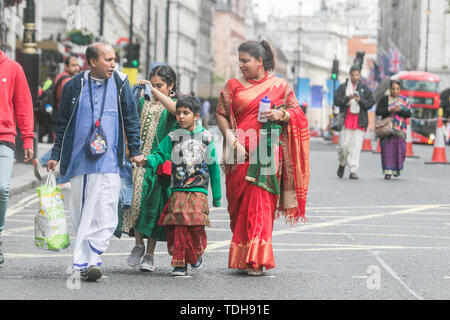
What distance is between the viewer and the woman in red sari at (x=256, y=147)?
322 inches

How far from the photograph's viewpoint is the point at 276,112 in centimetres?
811

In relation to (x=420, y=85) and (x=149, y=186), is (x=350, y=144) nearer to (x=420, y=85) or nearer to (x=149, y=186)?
(x=149, y=186)

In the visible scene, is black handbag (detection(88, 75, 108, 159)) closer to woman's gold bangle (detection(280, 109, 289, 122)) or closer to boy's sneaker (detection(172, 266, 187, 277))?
boy's sneaker (detection(172, 266, 187, 277))

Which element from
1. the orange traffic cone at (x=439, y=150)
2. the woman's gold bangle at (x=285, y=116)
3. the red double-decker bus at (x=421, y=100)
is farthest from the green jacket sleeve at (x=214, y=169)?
the red double-decker bus at (x=421, y=100)

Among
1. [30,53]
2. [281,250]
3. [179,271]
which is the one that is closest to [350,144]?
[30,53]

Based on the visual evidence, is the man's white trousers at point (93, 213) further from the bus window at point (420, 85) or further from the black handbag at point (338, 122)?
the bus window at point (420, 85)

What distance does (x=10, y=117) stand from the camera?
27.7 ft

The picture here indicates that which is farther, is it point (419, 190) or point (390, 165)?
point (390, 165)

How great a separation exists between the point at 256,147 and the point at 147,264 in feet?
3.81

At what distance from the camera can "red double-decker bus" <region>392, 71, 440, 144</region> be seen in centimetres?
5331
